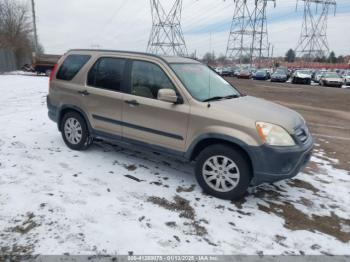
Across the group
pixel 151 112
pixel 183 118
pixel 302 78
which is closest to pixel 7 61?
pixel 302 78

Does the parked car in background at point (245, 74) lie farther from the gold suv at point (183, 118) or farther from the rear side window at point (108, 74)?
the rear side window at point (108, 74)

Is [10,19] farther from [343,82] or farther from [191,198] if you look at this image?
[191,198]

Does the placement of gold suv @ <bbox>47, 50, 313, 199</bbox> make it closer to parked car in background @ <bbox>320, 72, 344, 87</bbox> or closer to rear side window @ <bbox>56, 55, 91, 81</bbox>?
rear side window @ <bbox>56, 55, 91, 81</bbox>

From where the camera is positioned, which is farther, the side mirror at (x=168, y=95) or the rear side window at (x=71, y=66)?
the rear side window at (x=71, y=66)

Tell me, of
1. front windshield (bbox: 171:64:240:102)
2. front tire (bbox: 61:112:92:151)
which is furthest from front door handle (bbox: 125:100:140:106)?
front tire (bbox: 61:112:92:151)

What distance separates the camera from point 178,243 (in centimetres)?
321

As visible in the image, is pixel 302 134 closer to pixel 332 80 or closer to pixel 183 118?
pixel 183 118

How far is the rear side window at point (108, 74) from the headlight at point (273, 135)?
233 cm

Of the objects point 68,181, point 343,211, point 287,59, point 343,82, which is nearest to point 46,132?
point 68,181

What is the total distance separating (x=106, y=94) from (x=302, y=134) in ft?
9.96

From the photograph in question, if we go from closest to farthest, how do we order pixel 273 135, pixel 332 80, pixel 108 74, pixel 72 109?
pixel 273 135 → pixel 108 74 → pixel 72 109 → pixel 332 80

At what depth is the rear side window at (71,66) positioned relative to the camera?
5663mm

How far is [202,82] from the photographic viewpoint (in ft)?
16.2

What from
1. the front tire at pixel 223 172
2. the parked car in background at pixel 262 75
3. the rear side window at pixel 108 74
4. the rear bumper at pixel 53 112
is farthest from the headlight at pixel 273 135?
the parked car in background at pixel 262 75
